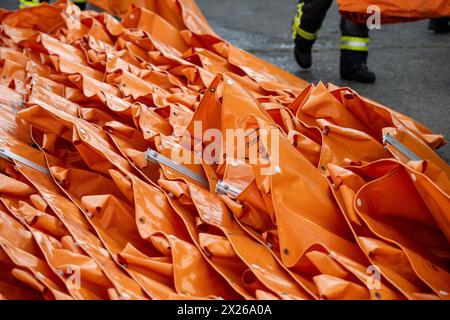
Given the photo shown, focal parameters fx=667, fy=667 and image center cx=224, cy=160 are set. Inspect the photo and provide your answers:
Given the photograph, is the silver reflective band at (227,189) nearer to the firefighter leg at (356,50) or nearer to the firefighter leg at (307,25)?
the firefighter leg at (356,50)

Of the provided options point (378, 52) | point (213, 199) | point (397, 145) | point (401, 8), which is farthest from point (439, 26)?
point (213, 199)

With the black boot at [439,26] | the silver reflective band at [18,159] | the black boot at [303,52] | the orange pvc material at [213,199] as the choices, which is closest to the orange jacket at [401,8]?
the black boot at [303,52]

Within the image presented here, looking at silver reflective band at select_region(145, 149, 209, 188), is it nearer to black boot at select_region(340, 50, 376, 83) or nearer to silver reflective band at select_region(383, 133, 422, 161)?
silver reflective band at select_region(383, 133, 422, 161)

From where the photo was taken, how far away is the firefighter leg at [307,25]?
4.28 m

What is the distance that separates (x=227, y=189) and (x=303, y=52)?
263 centimetres

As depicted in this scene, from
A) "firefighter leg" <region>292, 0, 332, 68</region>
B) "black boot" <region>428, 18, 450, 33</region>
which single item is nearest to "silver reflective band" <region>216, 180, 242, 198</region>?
"firefighter leg" <region>292, 0, 332, 68</region>

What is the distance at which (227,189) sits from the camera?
2.04m

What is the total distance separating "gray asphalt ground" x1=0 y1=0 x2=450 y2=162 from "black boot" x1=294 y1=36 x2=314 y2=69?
60mm

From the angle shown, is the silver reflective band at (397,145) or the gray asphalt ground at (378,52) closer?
the silver reflective band at (397,145)

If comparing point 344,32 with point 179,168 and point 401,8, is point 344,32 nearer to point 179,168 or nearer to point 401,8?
point 401,8

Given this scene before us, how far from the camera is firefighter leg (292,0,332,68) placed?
4277 millimetres

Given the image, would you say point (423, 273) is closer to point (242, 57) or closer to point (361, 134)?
point (361, 134)

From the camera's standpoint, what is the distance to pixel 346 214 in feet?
6.20
